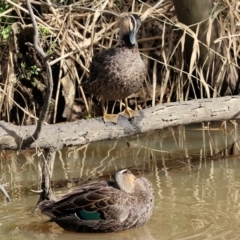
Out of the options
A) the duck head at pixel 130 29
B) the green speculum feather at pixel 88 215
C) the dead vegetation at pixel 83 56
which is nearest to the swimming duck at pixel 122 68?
the duck head at pixel 130 29

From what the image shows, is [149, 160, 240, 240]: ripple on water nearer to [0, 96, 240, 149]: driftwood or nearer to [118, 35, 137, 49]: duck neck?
[0, 96, 240, 149]: driftwood

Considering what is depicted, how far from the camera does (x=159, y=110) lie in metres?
5.55

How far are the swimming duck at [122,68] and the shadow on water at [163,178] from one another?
2.24 ft

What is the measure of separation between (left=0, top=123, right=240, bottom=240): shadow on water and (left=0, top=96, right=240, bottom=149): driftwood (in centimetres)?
44

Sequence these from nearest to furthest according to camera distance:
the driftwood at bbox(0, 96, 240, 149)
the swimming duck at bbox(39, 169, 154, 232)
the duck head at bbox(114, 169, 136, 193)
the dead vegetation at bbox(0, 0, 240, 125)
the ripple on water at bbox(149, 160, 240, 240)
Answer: the ripple on water at bbox(149, 160, 240, 240)
the swimming duck at bbox(39, 169, 154, 232)
the duck head at bbox(114, 169, 136, 193)
the driftwood at bbox(0, 96, 240, 149)
the dead vegetation at bbox(0, 0, 240, 125)

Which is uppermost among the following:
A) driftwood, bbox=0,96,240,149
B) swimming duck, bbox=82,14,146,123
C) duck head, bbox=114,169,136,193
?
swimming duck, bbox=82,14,146,123

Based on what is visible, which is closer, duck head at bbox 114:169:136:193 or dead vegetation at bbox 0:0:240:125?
duck head at bbox 114:169:136:193

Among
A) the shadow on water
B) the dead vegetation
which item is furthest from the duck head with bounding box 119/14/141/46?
the dead vegetation

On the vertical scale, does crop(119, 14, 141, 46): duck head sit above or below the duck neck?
above

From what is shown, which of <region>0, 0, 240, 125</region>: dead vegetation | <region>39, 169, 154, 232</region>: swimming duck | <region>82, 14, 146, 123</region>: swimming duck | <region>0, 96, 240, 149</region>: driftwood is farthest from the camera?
<region>0, 0, 240, 125</region>: dead vegetation

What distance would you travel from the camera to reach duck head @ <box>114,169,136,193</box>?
471 centimetres

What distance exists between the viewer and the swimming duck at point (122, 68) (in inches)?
224

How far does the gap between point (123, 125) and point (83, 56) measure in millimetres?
2072

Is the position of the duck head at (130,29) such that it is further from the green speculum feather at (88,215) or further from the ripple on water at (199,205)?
the green speculum feather at (88,215)
